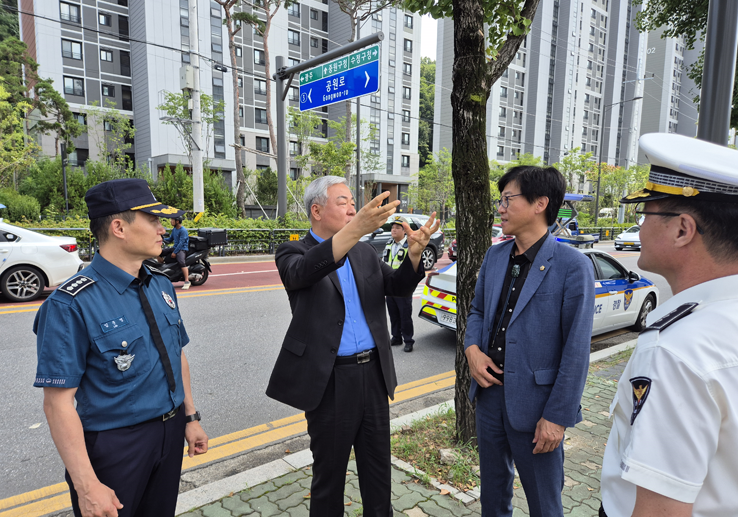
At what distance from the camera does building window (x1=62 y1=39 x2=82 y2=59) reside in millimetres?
33875

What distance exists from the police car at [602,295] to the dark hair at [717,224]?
17.9ft

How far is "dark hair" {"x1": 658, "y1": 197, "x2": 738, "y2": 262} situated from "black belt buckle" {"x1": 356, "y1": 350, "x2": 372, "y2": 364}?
1592mm

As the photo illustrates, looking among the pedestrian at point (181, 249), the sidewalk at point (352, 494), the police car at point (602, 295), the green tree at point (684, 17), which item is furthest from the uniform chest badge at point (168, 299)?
the green tree at point (684, 17)

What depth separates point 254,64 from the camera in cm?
3888

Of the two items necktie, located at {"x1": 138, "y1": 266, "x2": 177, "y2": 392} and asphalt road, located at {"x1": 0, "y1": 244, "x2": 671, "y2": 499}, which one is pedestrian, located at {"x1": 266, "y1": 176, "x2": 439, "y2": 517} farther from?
asphalt road, located at {"x1": 0, "y1": 244, "x2": 671, "y2": 499}

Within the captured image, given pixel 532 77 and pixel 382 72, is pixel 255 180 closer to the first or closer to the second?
pixel 382 72

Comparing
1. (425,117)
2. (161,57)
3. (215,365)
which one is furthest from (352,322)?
(425,117)

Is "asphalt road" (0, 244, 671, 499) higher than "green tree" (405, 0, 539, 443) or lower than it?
lower

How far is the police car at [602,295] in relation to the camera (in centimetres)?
675

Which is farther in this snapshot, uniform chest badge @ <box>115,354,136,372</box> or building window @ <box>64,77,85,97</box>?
building window @ <box>64,77,85,97</box>

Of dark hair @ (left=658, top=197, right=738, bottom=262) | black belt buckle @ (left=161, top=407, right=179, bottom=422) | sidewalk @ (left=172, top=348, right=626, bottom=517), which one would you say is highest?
dark hair @ (left=658, top=197, right=738, bottom=262)

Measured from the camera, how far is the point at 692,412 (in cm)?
91

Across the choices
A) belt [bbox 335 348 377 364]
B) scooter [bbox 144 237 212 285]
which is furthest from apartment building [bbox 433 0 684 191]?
belt [bbox 335 348 377 364]

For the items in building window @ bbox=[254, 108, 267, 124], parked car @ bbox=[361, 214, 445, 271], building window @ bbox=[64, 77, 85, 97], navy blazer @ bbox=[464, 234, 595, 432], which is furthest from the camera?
building window @ bbox=[254, 108, 267, 124]
